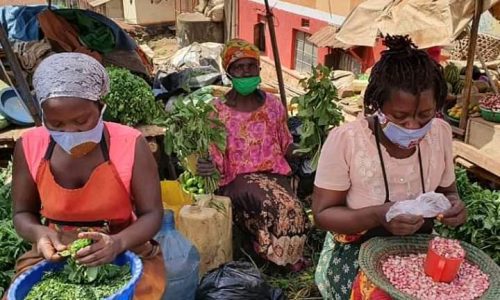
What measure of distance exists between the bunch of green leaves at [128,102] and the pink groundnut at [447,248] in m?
3.01

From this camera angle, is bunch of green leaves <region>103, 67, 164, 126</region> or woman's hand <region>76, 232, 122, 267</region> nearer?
woman's hand <region>76, 232, 122, 267</region>

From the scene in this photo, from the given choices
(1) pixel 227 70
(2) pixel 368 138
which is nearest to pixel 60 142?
(2) pixel 368 138

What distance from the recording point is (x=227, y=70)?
155 inches

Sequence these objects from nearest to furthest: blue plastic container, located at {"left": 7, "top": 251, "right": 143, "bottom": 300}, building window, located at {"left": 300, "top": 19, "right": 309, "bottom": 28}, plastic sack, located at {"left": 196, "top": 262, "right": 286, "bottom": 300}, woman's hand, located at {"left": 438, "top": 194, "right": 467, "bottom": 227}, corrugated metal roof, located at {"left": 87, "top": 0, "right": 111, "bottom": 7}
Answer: blue plastic container, located at {"left": 7, "top": 251, "right": 143, "bottom": 300}, woman's hand, located at {"left": 438, "top": 194, "right": 467, "bottom": 227}, plastic sack, located at {"left": 196, "top": 262, "right": 286, "bottom": 300}, building window, located at {"left": 300, "top": 19, "right": 309, "bottom": 28}, corrugated metal roof, located at {"left": 87, "top": 0, "right": 111, "bottom": 7}

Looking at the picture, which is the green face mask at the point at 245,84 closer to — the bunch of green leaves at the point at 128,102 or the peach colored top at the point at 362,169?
the bunch of green leaves at the point at 128,102

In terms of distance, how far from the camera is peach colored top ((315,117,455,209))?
87.0 inches

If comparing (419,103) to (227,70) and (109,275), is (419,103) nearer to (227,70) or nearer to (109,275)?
(109,275)

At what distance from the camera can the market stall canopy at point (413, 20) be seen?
512 centimetres

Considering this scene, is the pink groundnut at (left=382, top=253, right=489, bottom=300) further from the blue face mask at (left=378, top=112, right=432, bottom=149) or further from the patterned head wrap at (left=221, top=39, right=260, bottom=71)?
the patterned head wrap at (left=221, top=39, right=260, bottom=71)

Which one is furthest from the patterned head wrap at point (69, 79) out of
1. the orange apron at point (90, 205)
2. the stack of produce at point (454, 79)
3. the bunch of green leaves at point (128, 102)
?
the stack of produce at point (454, 79)

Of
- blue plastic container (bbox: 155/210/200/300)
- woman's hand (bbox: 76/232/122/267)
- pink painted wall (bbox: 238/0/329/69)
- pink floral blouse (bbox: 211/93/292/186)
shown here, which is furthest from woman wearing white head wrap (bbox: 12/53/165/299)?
pink painted wall (bbox: 238/0/329/69)

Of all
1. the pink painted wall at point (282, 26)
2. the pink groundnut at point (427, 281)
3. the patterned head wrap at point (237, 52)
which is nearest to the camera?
the pink groundnut at point (427, 281)

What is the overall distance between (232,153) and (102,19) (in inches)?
141

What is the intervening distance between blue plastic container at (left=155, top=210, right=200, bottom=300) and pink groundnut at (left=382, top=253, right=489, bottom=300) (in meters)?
1.28
